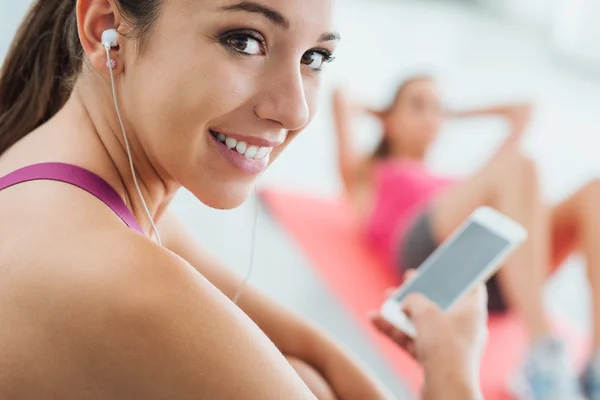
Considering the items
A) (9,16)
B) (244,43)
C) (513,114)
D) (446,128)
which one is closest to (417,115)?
(513,114)

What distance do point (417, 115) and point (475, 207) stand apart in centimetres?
77

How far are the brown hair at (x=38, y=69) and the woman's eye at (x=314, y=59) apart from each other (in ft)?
1.01

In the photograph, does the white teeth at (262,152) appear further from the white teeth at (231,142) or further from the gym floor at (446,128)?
the gym floor at (446,128)

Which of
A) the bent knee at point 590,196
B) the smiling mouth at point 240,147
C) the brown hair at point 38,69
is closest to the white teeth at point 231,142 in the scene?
the smiling mouth at point 240,147

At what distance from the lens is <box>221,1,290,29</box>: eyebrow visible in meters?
0.79

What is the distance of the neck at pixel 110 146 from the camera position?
2.90ft

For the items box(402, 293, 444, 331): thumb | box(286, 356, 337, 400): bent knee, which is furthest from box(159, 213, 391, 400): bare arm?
box(402, 293, 444, 331): thumb

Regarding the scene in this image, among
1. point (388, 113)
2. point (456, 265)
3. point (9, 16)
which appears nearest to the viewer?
point (456, 265)

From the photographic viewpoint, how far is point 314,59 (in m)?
0.89

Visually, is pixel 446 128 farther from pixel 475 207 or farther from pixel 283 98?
pixel 283 98

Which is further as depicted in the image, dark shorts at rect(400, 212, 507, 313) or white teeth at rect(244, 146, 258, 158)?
dark shorts at rect(400, 212, 507, 313)

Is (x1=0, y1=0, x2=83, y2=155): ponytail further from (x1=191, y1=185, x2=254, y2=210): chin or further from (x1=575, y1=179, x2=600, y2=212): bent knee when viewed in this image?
(x1=575, y1=179, x2=600, y2=212): bent knee

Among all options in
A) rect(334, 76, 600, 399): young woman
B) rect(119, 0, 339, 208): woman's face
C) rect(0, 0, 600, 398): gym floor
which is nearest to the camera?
rect(119, 0, 339, 208): woman's face

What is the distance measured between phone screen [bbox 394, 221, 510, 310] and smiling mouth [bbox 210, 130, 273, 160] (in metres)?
0.54
